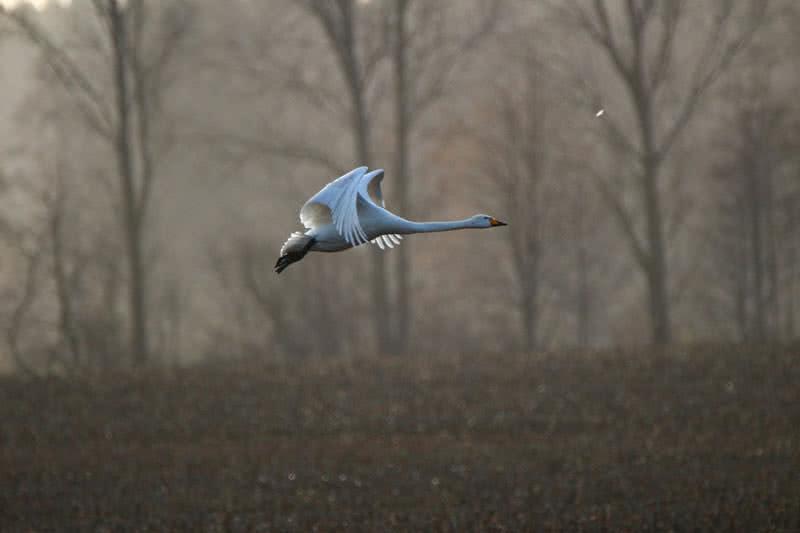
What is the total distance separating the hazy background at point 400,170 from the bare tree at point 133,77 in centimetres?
8

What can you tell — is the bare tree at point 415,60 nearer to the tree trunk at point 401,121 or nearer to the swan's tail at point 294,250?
the tree trunk at point 401,121

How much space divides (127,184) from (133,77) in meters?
2.76

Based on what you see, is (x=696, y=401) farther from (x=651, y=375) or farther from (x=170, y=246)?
(x=170, y=246)

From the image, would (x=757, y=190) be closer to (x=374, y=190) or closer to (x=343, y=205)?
(x=374, y=190)

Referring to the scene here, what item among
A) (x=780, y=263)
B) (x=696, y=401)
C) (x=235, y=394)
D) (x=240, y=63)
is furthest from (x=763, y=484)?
(x=780, y=263)

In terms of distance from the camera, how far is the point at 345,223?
755cm

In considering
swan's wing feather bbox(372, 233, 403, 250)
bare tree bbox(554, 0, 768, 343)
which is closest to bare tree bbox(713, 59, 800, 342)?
bare tree bbox(554, 0, 768, 343)

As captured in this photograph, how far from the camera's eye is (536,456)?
1470cm

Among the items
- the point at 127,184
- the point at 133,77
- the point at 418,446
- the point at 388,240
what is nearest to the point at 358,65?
the point at 133,77

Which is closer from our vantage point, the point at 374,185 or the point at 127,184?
the point at 374,185

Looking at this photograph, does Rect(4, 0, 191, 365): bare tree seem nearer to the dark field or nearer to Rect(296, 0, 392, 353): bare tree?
Rect(296, 0, 392, 353): bare tree

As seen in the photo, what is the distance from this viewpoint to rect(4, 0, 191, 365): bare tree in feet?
79.5

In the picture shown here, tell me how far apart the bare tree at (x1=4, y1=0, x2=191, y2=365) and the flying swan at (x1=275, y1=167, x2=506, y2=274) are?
17.2 m

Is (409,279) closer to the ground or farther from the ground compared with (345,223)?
farther from the ground
